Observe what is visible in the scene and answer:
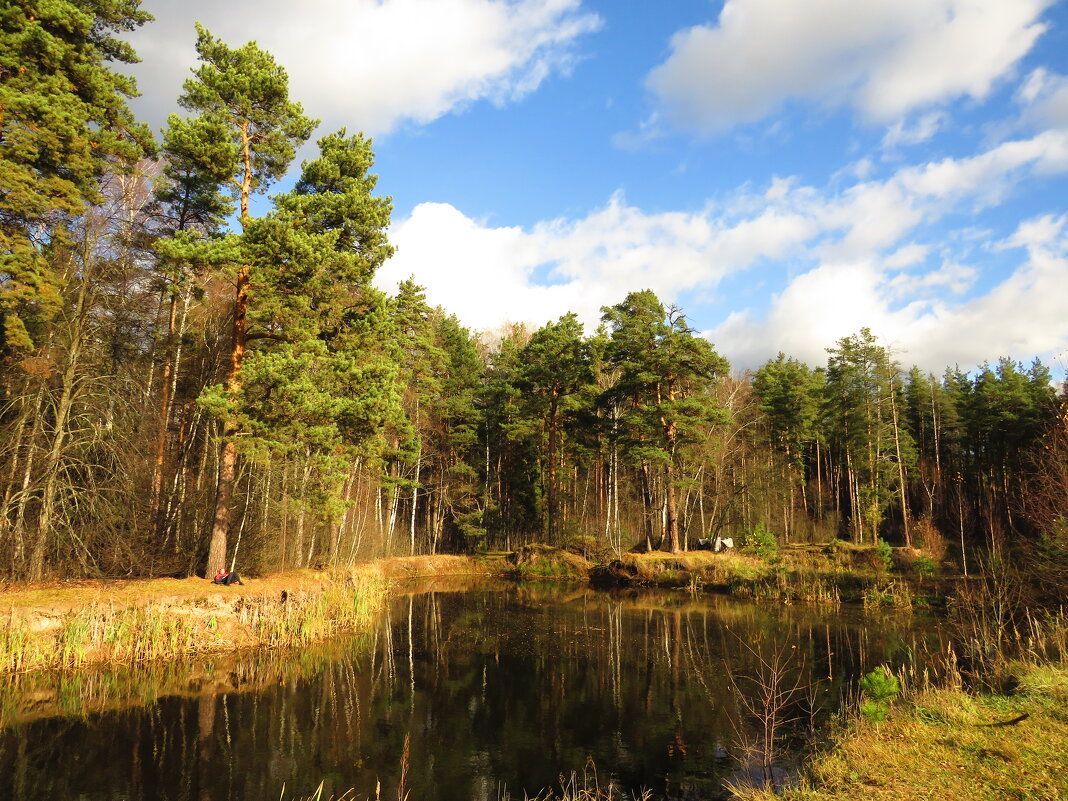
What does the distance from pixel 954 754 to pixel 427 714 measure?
316 inches

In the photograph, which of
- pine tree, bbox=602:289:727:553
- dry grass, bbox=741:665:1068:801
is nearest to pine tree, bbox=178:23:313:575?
dry grass, bbox=741:665:1068:801

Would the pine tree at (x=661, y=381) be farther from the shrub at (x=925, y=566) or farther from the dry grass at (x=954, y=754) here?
the dry grass at (x=954, y=754)

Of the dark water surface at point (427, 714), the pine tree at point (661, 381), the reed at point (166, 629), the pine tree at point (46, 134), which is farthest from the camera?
the pine tree at point (661, 381)

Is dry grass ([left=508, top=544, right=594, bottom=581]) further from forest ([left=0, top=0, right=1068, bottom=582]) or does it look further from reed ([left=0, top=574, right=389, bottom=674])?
reed ([left=0, top=574, right=389, bottom=674])

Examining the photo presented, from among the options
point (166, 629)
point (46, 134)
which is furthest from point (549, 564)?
point (46, 134)

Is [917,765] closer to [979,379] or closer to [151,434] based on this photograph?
[151,434]

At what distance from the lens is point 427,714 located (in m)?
10.4

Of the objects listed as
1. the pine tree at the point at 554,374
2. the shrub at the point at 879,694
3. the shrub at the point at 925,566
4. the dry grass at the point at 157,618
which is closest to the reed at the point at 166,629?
the dry grass at the point at 157,618

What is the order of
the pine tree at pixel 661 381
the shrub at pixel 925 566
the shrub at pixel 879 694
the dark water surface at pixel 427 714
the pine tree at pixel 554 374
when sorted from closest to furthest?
the shrub at pixel 879 694, the dark water surface at pixel 427 714, the shrub at pixel 925 566, the pine tree at pixel 661 381, the pine tree at pixel 554 374

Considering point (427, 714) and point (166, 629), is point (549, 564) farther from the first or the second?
point (427, 714)

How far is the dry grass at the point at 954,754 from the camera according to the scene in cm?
543

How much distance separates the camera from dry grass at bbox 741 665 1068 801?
543cm

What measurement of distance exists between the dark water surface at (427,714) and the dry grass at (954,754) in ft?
6.46

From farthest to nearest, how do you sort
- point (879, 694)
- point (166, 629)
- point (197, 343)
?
point (197, 343)
point (166, 629)
point (879, 694)
